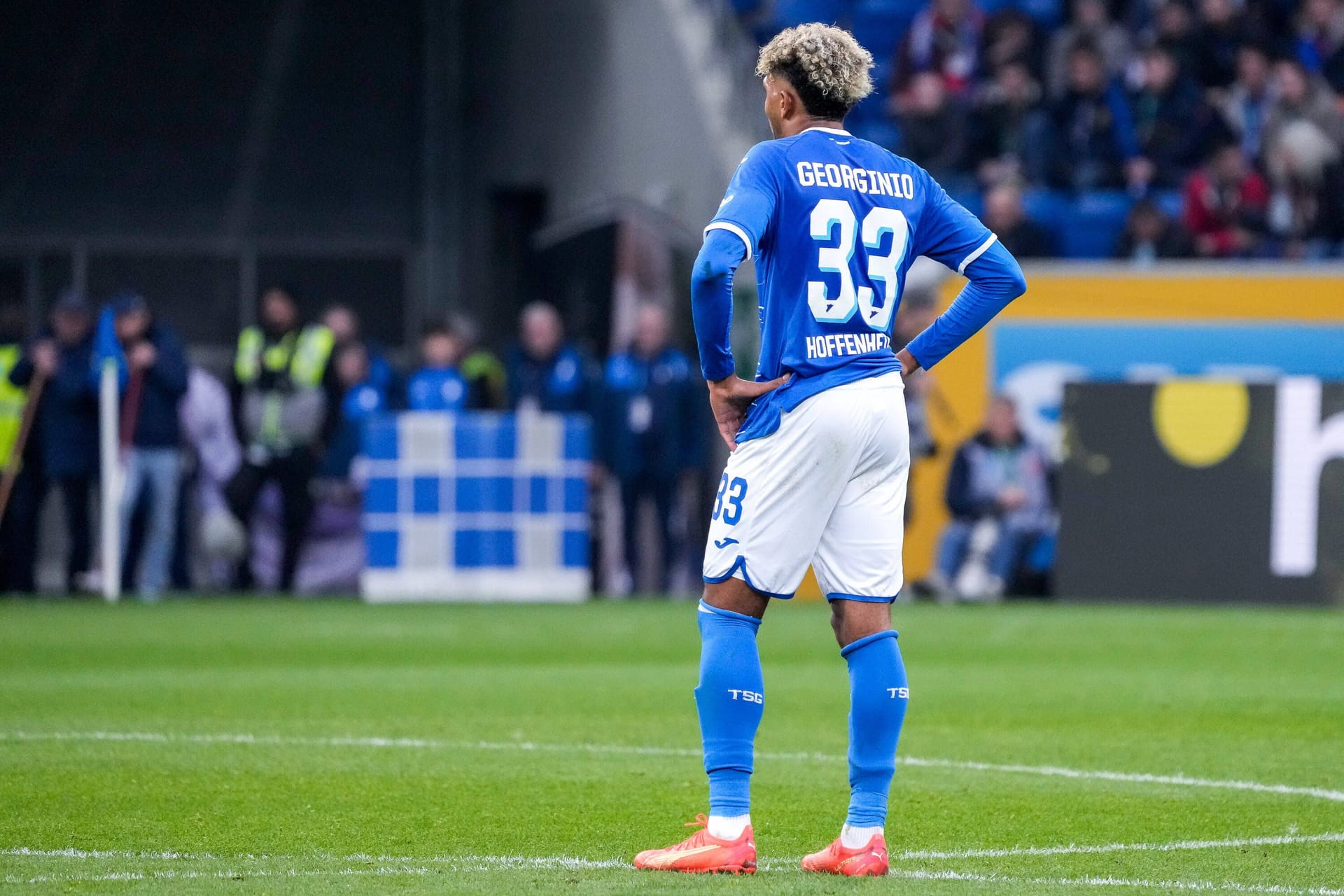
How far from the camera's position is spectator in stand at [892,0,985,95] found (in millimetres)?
18359

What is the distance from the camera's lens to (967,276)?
5410mm

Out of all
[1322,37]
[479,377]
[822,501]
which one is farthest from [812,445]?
[1322,37]

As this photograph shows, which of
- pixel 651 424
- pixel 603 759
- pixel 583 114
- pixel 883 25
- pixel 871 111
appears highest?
pixel 883 25

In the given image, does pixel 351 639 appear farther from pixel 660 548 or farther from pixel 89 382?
pixel 660 548

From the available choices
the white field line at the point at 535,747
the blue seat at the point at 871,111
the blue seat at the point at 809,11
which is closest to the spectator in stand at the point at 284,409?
the blue seat at the point at 871,111

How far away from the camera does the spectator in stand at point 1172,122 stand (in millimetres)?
17531

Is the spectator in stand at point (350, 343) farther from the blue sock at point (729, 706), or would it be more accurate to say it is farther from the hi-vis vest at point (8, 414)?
the blue sock at point (729, 706)

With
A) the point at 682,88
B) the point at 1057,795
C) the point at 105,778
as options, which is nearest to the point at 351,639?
the point at 105,778

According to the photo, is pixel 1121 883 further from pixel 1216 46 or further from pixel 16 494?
pixel 1216 46

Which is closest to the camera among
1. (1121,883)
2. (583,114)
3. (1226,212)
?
(1121,883)

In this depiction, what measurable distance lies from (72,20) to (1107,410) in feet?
41.1

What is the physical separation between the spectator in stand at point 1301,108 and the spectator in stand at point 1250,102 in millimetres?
206

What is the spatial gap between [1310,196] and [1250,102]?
1.17 metres

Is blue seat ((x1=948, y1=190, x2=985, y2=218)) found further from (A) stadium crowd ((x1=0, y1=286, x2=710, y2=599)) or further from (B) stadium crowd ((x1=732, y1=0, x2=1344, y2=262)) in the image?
(A) stadium crowd ((x1=0, y1=286, x2=710, y2=599))
